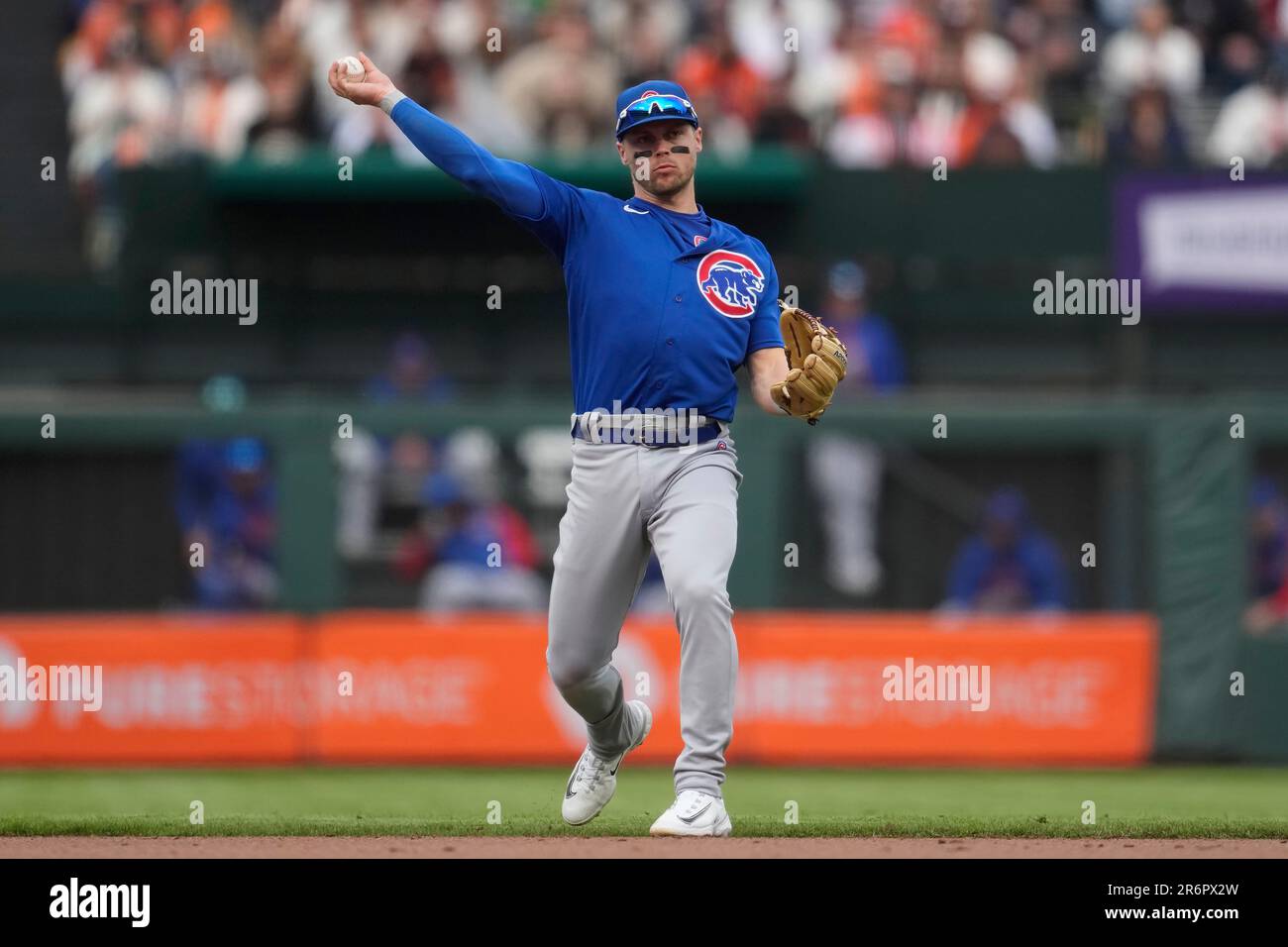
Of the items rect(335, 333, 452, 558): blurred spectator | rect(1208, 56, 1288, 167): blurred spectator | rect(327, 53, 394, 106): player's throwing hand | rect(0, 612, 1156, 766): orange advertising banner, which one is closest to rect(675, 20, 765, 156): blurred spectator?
rect(1208, 56, 1288, 167): blurred spectator

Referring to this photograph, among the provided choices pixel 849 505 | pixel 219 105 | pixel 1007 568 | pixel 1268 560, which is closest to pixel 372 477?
pixel 849 505

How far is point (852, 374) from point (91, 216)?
5681 millimetres

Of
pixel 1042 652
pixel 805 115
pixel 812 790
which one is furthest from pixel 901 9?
pixel 812 790

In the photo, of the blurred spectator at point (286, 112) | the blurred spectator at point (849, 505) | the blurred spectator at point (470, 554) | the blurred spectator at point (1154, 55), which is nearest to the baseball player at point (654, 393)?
the blurred spectator at point (470, 554)

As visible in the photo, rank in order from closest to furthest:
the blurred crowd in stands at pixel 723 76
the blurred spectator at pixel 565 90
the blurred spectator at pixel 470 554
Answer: the blurred spectator at pixel 470 554, the blurred spectator at pixel 565 90, the blurred crowd in stands at pixel 723 76

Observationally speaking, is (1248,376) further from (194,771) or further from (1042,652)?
(194,771)

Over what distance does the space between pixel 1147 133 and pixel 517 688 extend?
6.19 meters

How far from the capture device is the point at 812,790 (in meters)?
9.59

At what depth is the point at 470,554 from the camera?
1167 cm

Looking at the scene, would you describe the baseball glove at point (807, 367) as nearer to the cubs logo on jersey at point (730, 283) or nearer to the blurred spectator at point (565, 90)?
the cubs logo on jersey at point (730, 283)

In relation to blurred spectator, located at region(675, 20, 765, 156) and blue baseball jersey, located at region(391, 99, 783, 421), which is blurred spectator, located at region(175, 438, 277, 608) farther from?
blue baseball jersey, located at region(391, 99, 783, 421)

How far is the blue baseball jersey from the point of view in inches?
238

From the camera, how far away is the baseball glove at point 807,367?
5945 millimetres

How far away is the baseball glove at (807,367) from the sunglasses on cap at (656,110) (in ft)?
2.25
